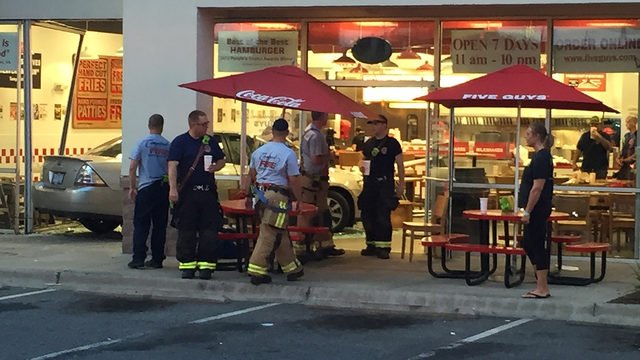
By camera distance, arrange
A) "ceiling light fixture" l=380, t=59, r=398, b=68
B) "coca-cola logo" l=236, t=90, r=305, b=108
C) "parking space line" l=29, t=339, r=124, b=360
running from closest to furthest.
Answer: "parking space line" l=29, t=339, r=124, b=360 < "coca-cola logo" l=236, t=90, r=305, b=108 < "ceiling light fixture" l=380, t=59, r=398, b=68

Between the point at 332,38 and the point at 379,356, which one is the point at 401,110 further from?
the point at 379,356

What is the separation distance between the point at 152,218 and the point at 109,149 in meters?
3.75

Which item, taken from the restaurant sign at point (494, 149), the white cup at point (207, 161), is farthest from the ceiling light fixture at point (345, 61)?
the white cup at point (207, 161)

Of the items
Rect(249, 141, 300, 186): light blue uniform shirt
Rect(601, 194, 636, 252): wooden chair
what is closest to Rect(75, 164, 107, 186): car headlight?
Rect(249, 141, 300, 186): light blue uniform shirt

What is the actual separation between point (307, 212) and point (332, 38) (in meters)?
3.36

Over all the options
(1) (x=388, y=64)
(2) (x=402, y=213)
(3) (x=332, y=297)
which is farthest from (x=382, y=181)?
(3) (x=332, y=297)

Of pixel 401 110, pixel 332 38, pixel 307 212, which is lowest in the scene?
pixel 307 212

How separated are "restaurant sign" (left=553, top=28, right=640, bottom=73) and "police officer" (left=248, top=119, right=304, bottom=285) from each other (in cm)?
420

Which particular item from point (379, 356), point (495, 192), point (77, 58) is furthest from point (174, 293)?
point (77, 58)

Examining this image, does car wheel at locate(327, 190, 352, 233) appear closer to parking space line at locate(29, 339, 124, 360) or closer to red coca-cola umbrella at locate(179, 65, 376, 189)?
red coca-cola umbrella at locate(179, 65, 376, 189)

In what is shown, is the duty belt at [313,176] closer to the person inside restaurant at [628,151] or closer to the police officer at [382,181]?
the police officer at [382,181]

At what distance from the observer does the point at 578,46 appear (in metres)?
12.5

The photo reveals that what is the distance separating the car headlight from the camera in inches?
545

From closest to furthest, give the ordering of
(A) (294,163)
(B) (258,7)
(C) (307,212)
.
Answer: (A) (294,163) < (C) (307,212) < (B) (258,7)
